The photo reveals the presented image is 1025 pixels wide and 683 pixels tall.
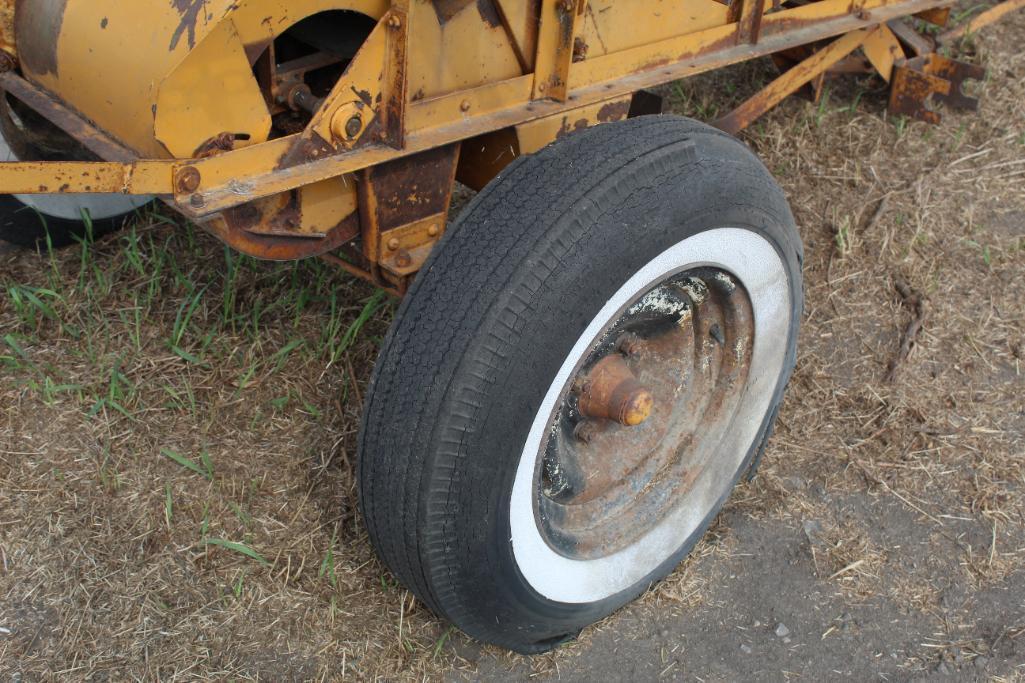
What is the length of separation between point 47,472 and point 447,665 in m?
1.08

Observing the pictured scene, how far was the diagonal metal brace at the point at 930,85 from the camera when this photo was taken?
3834mm

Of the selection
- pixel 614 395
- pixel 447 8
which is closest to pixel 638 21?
pixel 447 8

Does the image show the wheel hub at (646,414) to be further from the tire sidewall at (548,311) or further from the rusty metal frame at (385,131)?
the rusty metal frame at (385,131)

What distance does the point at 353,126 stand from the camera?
184 centimetres

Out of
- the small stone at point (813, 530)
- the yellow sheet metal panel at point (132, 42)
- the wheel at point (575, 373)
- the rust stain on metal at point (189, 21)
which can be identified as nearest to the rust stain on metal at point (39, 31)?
the yellow sheet metal panel at point (132, 42)

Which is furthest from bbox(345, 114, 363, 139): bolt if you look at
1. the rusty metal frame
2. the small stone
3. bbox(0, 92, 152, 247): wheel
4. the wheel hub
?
the small stone

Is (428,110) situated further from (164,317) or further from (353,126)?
(164,317)

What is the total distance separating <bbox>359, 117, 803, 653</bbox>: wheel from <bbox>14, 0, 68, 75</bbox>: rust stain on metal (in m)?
0.78

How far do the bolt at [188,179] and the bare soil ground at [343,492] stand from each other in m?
1.04

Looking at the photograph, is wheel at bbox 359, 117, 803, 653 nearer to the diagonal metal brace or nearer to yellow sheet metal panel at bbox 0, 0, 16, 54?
yellow sheet metal panel at bbox 0, 0, 16, 54

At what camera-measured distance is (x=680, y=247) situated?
2.04 m

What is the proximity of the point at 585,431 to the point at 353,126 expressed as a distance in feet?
2.90

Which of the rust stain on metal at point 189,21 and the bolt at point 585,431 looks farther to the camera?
the bolt at point 585,431

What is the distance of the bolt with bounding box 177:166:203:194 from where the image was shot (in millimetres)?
1661
